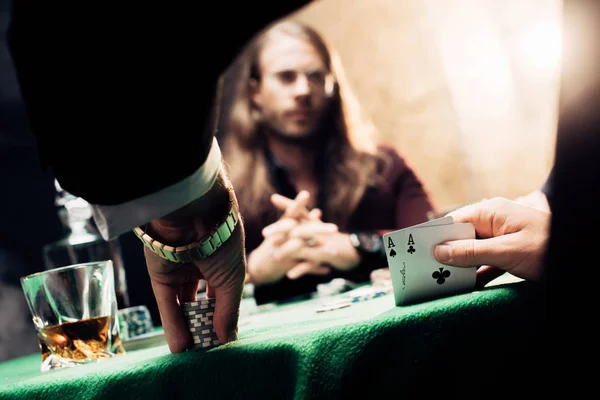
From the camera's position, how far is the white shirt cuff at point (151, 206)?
2.80 feet

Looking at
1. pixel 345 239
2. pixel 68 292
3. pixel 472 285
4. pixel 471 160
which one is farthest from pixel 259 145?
pixel 472 285

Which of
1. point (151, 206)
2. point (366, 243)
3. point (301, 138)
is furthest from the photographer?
point (301, 138)

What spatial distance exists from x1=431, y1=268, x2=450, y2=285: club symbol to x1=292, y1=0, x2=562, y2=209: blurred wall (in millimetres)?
3937

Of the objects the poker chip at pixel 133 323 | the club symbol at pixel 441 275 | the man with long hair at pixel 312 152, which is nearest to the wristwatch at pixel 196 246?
the club symbol at pixel 441 275

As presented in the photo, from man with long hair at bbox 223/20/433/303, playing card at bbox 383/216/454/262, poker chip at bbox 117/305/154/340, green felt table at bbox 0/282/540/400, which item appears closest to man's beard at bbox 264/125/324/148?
man with long hair at bbox 223/20/433/303

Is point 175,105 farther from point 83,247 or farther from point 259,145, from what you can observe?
point 259,145

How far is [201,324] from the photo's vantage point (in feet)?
3.19

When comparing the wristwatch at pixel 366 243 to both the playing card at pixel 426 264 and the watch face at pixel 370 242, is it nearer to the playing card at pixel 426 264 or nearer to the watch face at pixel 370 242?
the watch face at pixel 370 242

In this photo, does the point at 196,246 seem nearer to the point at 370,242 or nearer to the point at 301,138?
the point at 370,242

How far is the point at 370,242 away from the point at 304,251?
28 centimetres

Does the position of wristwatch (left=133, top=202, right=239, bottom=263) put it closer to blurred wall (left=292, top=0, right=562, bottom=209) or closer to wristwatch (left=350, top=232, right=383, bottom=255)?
wristwatch (left=350, top=232, right=383, bottom=255)

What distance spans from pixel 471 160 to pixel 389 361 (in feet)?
14.0

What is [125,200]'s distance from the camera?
81 centimetres

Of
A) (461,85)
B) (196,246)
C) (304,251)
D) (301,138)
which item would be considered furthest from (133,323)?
(461,85)
